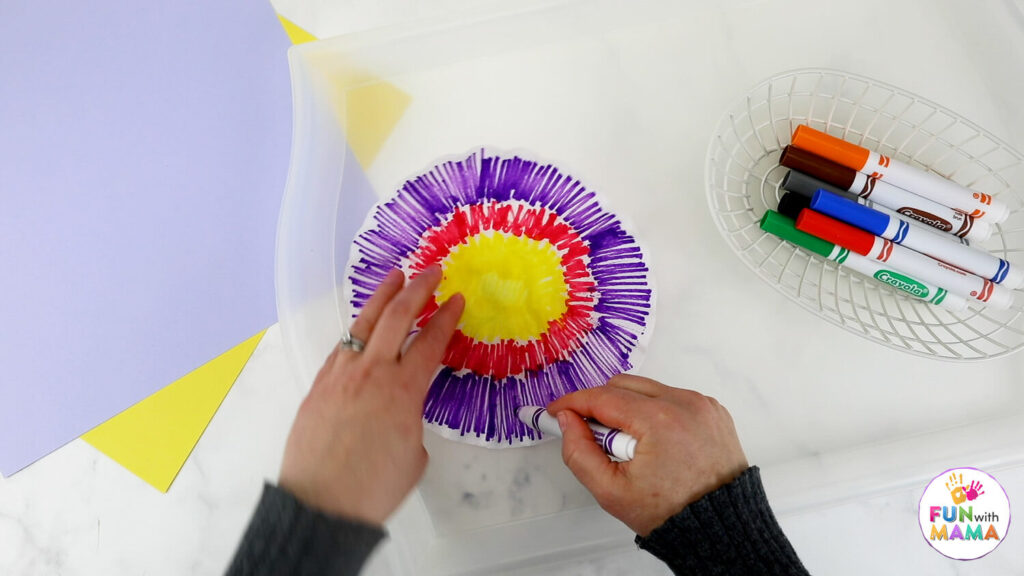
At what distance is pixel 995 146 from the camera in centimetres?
53

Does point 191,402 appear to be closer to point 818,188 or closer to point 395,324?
point 395,324

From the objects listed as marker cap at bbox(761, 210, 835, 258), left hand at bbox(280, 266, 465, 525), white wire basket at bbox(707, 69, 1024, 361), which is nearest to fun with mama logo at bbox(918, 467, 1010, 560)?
white wire basket at bbox(707, 69, 1024, 361)

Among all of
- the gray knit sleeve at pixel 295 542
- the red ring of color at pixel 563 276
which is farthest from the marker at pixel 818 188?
the gray knit sleeve at pixel 295 542

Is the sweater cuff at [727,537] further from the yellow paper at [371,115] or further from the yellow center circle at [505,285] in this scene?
the yellow paper at [371,115]

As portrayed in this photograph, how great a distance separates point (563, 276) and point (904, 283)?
284 mm

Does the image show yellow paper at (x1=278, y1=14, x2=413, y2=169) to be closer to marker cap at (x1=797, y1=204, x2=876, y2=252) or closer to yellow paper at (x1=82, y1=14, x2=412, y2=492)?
yellow paper at (x1=82, y1=14, x2=412, y2=492)

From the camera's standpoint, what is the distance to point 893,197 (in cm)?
49

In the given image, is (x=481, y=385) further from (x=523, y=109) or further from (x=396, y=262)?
(x=523, y=109)

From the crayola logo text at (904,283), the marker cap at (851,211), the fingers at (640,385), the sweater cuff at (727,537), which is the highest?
the marker cap at (851,211)

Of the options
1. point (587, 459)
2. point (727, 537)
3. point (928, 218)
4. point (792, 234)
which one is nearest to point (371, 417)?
point (587, 459)

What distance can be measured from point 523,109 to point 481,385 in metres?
0.27

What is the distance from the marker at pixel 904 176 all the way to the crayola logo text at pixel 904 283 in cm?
7

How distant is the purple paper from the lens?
598 mm

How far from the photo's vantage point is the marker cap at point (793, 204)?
499 mm
